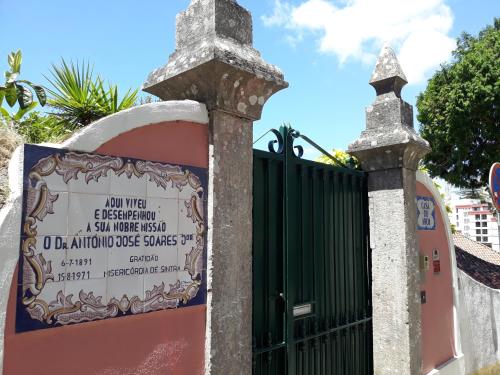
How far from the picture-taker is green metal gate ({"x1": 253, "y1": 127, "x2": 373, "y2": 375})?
3133 millimetres

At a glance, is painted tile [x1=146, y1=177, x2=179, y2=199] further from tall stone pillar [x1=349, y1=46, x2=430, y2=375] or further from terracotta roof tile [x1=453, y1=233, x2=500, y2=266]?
terracotta roof tile [x1=453, y1=233, x2=500, y2=266]

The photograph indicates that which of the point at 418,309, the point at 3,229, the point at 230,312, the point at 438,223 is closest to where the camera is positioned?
the point at 3,229

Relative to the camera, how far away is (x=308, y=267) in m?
3.54

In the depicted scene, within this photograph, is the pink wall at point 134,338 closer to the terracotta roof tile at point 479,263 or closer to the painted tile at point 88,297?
the painted tile at point 88,297

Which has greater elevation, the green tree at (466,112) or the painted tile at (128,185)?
the green tree at (466,112)

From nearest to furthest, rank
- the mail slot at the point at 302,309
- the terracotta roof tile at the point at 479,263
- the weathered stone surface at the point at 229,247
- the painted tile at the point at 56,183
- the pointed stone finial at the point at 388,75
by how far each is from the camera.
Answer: the painted tile at the point at 56,183 < the weathered stone surface at the point at 229,247 < the mail slot at the point at 302,309 < the pointed stone finial at the point at 388,75 < the terracotta roof tile at the point at 479,263

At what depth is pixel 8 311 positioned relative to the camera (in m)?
1.71

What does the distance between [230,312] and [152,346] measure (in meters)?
0.54

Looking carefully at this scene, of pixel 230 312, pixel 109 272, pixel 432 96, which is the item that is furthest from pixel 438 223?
pixel 432 96

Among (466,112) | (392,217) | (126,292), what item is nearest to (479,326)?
(392,217)

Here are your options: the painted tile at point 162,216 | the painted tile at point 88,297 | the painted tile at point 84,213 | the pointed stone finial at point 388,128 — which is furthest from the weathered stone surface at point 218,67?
the pointed stone finial at point 388,128

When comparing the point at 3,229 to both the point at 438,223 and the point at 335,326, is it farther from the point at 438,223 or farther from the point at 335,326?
the point at 438,223

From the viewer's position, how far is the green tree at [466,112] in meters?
12.3

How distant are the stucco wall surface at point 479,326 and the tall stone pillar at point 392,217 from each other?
185 centimetres
